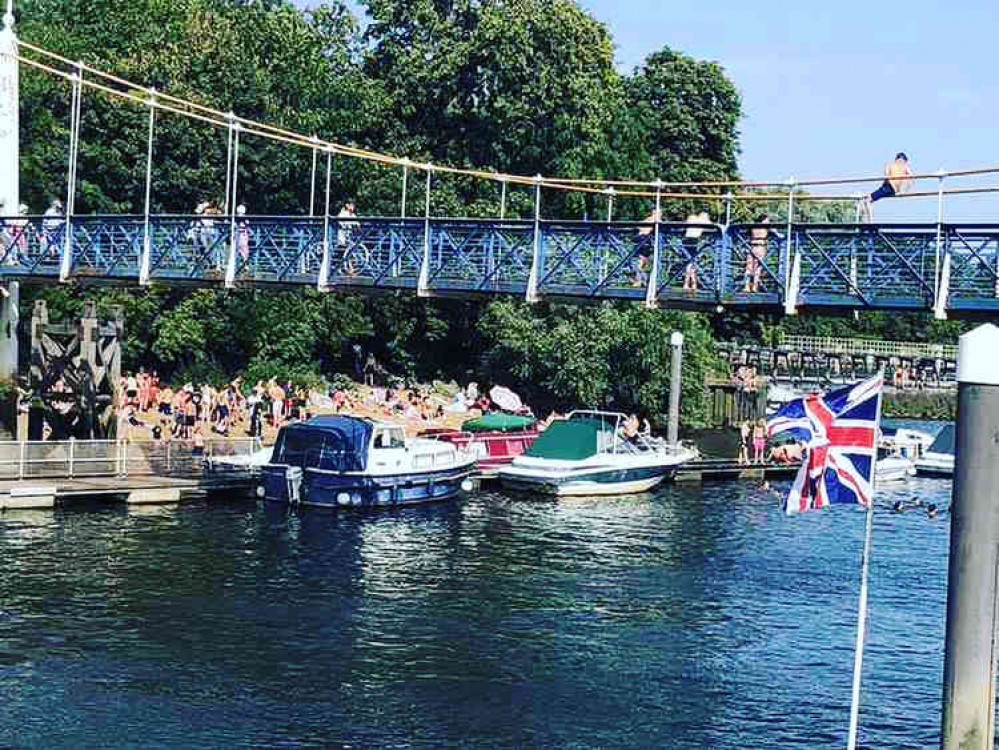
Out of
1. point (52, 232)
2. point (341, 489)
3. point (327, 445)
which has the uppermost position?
point (52, 232)

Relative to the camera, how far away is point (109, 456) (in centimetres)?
4994

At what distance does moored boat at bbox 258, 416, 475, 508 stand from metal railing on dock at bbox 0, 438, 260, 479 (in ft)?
8.54

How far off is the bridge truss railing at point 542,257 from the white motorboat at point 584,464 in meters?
10.5

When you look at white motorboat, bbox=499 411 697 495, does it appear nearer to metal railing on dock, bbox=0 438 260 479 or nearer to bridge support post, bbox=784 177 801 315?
metal railing on dock, bbox=0 438 260 479

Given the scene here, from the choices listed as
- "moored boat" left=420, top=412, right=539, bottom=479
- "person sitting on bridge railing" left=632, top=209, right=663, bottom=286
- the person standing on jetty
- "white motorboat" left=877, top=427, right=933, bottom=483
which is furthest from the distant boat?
"person sitting on bridge railing" left=632, top=209, right=663, bottom=286

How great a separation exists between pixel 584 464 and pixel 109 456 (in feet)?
50.6

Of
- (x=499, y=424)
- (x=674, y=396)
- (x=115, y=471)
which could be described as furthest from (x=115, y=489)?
(x=674, y=396)

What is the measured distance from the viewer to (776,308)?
1542 inches

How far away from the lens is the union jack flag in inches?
853

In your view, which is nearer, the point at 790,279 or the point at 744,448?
the point at 790,279

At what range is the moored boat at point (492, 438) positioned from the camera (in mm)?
58781

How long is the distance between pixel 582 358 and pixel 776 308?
39241 millimetres

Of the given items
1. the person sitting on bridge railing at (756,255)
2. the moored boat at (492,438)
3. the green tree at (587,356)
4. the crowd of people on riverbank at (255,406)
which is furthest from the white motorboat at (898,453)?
the person sitting on bridge railing at (756,255)

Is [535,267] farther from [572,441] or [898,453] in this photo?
[898,453]
